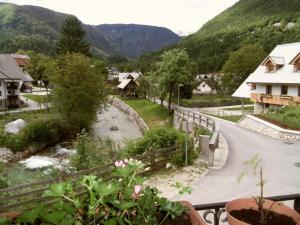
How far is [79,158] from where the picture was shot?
16312 mm

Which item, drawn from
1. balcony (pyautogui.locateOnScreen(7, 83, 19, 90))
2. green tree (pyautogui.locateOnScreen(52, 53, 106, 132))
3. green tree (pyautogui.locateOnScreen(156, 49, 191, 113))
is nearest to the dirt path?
green tree (pyautogui.locateOnScreen(52, 53, 106, 132))

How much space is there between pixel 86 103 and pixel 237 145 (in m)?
22.8

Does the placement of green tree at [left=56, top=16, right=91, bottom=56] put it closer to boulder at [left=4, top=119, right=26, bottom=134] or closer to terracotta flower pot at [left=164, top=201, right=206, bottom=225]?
boulder at [left=4, top=119, right=26, bottom=134]

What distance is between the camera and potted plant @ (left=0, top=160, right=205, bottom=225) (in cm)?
224

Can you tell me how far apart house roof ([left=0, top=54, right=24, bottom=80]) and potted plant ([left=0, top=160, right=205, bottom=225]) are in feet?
187

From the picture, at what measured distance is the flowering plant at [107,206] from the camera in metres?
2.23

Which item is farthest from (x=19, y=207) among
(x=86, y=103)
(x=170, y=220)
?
(x=86, y=103)

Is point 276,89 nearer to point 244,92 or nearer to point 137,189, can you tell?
point 244,92

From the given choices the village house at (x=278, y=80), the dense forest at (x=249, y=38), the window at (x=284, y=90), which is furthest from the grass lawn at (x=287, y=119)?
the dense forest at (x=249, y=38)

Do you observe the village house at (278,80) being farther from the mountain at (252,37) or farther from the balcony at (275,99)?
the mountain at (252,37)

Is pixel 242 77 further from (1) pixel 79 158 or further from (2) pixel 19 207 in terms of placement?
(2) pixel 19 207

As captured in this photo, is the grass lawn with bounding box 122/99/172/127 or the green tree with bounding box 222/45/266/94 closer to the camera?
the grass lawn with bounding box 122/99/172/127

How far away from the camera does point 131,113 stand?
57.2m

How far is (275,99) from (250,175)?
26015 mm
